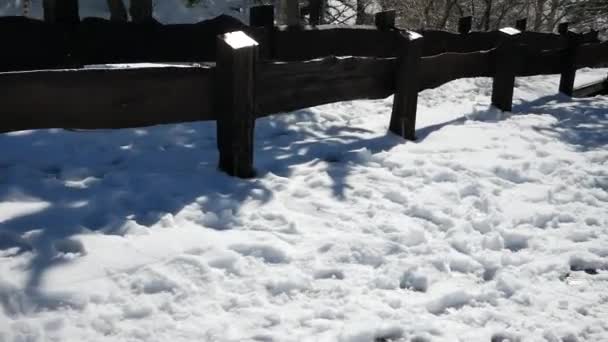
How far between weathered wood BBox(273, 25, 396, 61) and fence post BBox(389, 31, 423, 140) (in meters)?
1.54

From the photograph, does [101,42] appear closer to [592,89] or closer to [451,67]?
[451,67]

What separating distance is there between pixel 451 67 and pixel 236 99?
3507 mm

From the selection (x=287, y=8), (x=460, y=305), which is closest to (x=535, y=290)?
(x=460, y=305)

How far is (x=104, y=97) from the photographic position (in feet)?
12.4

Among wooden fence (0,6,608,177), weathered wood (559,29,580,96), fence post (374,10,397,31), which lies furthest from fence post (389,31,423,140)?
weathered wood (559,29,580,96)

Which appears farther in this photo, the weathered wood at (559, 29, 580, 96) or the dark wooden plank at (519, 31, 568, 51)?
the dark wooden plank at (519, 31, 568, 51)

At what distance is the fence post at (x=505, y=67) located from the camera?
24.1ft

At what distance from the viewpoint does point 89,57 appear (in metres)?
5.80

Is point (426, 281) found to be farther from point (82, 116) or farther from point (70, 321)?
point (82, 116)

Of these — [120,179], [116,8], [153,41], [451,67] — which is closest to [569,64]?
[451,67]

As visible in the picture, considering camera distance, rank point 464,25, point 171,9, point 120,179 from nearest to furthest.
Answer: point 120,179
point 464,25
point 171,9

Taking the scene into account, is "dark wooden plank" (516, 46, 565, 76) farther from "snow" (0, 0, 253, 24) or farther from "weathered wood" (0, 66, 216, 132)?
"snow" (0, 0, 253, 24)

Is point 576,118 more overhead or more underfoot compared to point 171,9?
more underfoot

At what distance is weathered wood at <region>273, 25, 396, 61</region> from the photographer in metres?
7.05
